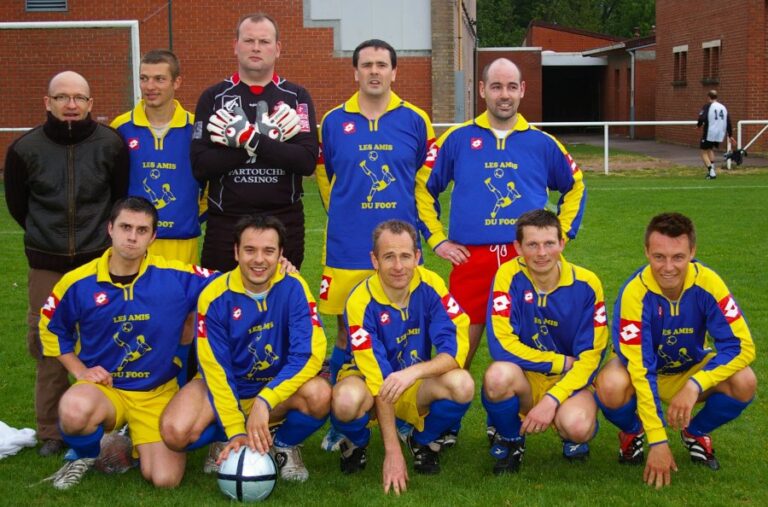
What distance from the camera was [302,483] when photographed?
4184 mm

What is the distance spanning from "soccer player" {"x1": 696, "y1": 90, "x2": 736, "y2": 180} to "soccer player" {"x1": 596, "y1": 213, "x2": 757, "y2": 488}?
13595 mm

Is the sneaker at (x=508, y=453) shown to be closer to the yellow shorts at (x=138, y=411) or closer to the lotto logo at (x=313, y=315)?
the lotto logo at (x=313, y=315)

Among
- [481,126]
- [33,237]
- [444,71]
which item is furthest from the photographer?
[444,71]

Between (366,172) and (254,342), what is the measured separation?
1.07 m

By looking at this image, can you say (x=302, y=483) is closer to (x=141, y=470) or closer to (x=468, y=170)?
(x=141, y=470)

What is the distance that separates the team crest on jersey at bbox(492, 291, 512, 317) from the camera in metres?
4.36

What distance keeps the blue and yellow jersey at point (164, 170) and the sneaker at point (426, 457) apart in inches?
63.6

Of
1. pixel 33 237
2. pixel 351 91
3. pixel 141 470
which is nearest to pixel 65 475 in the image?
pixel 141 470

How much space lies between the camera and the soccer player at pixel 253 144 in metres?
4.43

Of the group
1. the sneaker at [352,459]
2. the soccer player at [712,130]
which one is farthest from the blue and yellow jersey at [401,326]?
the soccer player at [712,130]

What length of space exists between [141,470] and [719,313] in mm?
2668

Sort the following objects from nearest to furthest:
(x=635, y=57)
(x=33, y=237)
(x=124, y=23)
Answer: (x=33, y=237) → (x=124, y=23) → (x=635, y=57)

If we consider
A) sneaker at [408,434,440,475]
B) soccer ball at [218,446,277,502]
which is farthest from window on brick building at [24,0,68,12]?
soccer ball at [218,446,277,502]

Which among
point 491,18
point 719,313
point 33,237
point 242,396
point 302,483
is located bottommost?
point 302,483
